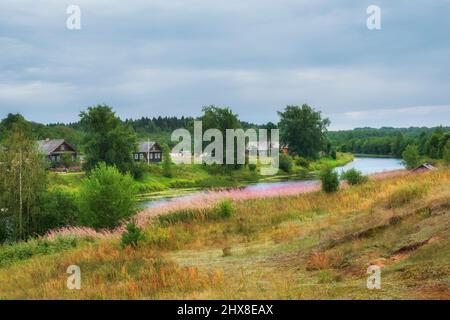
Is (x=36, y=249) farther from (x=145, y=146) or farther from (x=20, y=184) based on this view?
(x=145, y=146)

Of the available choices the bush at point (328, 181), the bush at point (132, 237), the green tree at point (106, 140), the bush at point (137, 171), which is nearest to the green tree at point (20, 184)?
the bush at point (132, 237)

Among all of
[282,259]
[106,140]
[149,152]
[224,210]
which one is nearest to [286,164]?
[106,140]

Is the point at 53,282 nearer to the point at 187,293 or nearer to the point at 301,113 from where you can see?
the point at 187,293

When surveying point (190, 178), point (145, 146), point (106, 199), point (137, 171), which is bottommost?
point (190, 178)

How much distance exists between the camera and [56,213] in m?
→ 30.1

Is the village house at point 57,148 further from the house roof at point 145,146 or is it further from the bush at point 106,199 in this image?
the bush at point 106,199

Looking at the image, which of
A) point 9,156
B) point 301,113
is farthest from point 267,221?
point 301,113

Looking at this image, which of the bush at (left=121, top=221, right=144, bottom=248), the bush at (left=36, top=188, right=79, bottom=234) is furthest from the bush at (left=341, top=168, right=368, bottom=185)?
the bush at (left=36, top=188, right=79, bottom=234)

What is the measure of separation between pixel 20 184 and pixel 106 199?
11608 millimetres

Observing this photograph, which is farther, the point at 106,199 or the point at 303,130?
the point at 303,130

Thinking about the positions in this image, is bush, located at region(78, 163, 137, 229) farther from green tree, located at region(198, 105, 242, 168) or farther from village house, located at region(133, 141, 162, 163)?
village house, located at region(133, 141, 162, 163)

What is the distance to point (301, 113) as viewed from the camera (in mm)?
100875

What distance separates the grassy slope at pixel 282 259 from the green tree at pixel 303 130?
3153 inches

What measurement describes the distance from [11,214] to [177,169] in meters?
47.9
